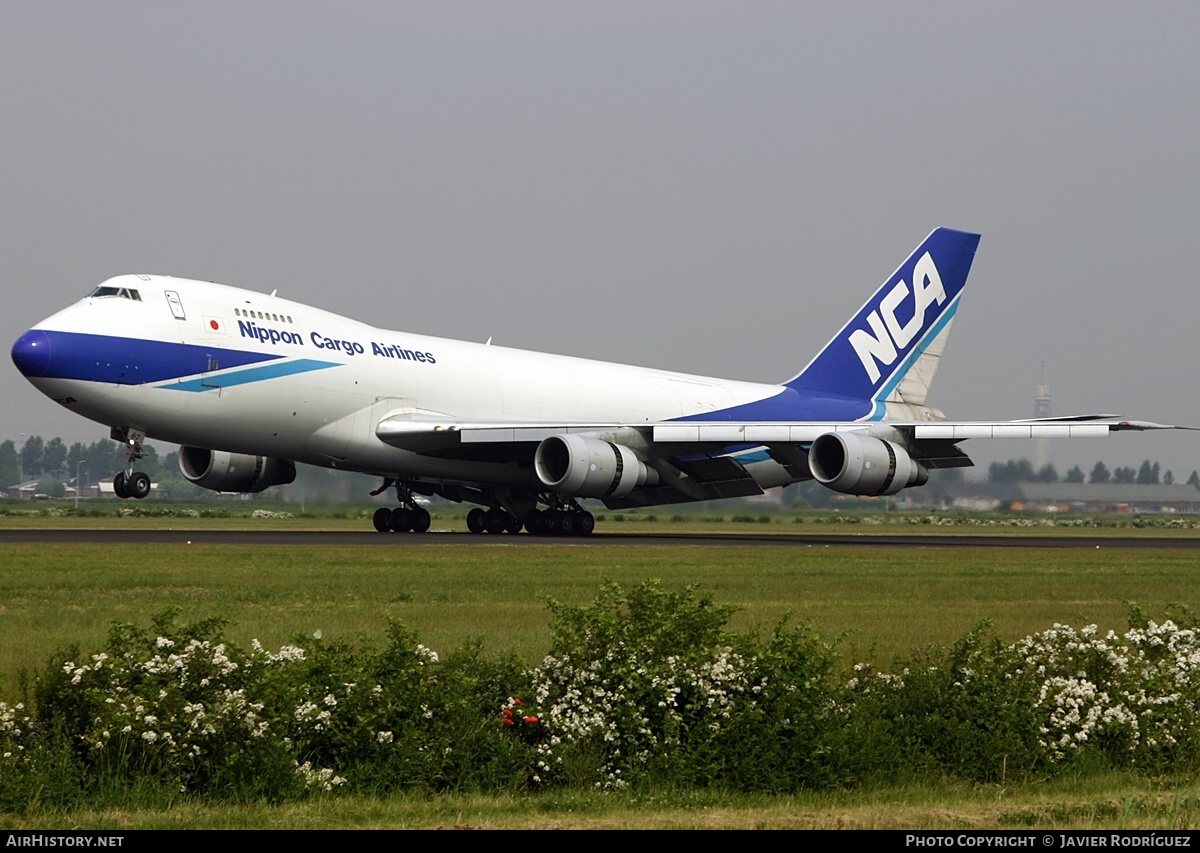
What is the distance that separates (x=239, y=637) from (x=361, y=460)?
20226 millimetres

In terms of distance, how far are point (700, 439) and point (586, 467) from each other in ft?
10.4

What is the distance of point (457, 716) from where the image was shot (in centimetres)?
973

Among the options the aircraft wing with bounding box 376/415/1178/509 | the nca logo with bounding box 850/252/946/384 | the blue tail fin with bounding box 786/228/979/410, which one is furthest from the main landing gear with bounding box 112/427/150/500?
the nca logo with bounding box 850/252/946/384

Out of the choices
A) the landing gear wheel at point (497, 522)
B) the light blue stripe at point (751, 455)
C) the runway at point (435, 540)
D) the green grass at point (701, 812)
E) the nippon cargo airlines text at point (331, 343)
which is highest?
the nippon cargo airlines text at point (331, 343)

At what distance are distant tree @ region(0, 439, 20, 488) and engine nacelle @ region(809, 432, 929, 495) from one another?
323 ft

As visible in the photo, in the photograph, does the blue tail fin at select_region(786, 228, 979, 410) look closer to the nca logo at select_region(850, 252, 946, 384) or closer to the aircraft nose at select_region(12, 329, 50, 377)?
the nca logo at select_region(850, 252, 946, 384)

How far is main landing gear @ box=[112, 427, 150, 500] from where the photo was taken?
29.6m

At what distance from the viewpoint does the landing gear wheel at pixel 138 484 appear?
97.1ft

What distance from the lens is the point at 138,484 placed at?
29609 mm

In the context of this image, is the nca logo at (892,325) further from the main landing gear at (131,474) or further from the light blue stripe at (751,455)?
the main landing gear at (131,474)

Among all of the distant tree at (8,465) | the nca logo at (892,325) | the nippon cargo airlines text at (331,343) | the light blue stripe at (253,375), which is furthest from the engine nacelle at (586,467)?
the distant tree at (8,465)

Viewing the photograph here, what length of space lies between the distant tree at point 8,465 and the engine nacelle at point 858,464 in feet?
323
